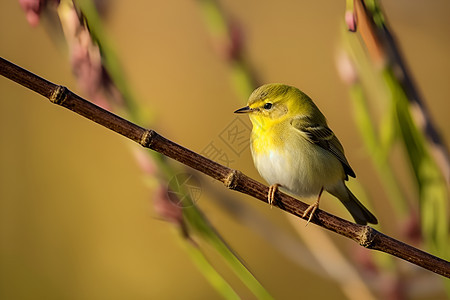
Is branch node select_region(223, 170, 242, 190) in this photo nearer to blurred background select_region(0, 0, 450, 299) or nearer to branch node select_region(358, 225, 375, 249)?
branch node select_region(358, 225, 375, 249)

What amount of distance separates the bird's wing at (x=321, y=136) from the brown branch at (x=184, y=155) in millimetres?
188

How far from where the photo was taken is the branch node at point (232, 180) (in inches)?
15.7

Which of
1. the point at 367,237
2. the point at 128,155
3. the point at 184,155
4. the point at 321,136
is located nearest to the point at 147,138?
the point at 184,155

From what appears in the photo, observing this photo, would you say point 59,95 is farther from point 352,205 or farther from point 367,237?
point 352,205

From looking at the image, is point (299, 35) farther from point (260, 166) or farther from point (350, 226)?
point (350, 226)

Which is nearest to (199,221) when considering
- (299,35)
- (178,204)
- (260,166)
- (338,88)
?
(178,204)

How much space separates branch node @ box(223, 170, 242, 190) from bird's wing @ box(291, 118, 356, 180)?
0.72 feet

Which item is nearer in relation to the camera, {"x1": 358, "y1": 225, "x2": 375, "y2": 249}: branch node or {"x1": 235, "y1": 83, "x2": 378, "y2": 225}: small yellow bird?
{"x1": 358, "y1": 225, "x2": 375, "y2": 249}: branch node

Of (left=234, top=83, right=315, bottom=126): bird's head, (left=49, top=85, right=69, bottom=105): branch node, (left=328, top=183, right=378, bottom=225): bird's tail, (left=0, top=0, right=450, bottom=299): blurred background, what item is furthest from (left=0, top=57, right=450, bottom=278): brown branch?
(left=0, top=0, right=450, bottom=299): blurred background

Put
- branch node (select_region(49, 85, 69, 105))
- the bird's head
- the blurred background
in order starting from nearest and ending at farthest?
branch node (select_region(49, 85, 69, 105)) → the bird's head → the blurred background

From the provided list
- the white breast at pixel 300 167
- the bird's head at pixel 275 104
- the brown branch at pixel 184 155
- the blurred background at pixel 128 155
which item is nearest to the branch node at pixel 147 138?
the brown branch at pixel 184 155

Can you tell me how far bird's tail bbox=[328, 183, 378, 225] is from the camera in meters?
0.67

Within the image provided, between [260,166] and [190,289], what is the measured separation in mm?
853

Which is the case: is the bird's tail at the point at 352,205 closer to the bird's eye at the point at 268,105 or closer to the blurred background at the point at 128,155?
the bird's eye at the point at 268,105
